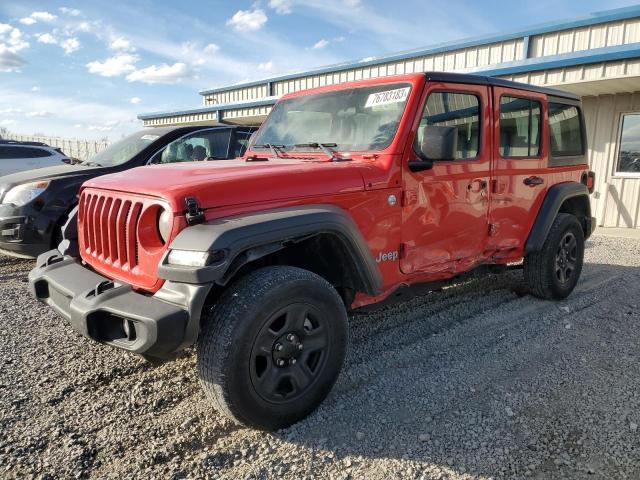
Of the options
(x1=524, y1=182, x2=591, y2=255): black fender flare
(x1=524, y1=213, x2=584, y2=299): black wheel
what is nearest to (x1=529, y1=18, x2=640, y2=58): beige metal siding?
(x1=524, y1=213, x2=584, y2=299): black wheel

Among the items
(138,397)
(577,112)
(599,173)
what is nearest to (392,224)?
(138,397)

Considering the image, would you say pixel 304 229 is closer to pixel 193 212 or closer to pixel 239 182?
pixel 239 182

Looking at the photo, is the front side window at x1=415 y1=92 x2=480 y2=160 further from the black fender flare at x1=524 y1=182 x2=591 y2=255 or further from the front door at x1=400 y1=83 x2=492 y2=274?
the black fender flare at x1=524 y1=182 x2=591 y2=255

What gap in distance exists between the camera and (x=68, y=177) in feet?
18.2

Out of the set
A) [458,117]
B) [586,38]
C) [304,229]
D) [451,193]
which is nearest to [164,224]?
[304,229]

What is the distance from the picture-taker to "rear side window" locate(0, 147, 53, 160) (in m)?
11.7

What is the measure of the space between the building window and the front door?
7.45 metres

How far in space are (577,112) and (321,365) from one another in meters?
4.19

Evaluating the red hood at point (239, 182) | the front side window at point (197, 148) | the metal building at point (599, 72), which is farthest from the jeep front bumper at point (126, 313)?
the metal building at point (599, 72)

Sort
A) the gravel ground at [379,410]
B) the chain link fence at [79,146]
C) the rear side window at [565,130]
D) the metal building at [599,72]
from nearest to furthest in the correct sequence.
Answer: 1. the gravel ground at [379,410]
2. the rear side window at [565,130]
3. the metal building at [599,72]
4. the chain link fence at [79,146]

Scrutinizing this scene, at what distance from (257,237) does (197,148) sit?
442cm

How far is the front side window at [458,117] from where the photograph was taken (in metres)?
3.35

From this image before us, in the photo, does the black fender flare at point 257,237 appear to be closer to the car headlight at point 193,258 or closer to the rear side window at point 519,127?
the car headlight at point 193,258

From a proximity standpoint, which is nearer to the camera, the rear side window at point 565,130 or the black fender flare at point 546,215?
the black fender flare at point 546,215
